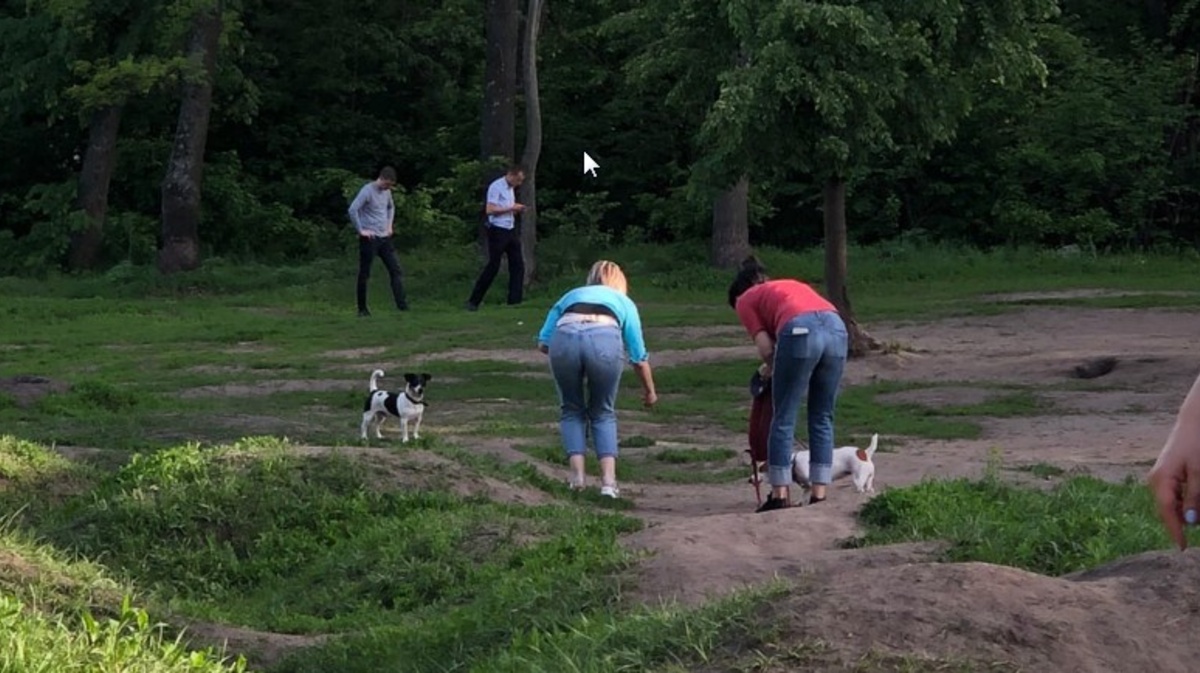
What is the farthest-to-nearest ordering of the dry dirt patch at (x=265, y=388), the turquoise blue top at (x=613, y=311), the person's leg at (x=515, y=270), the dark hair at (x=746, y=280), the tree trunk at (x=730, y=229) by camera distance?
Result: the tree trunk at (x=730, y=229) < the person's leg at (x=515, y=270) < the dry dirt patch at (x=265, y=388) < the turquoise blue top at (x=613, y=311) < the dark hair at (x=746, y=280)

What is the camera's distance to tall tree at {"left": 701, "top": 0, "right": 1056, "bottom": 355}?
16.9 m

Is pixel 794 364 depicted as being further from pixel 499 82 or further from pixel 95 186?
pixel 95 186

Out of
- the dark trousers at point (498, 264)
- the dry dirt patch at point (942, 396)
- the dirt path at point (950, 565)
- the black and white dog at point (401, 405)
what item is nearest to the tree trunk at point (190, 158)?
the dark trousers at point (498, 264)

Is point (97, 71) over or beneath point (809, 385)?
over

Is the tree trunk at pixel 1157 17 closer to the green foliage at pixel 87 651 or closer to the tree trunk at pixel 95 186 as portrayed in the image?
the tree trunk at pixel 95 186

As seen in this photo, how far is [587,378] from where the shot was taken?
11984 millimetres

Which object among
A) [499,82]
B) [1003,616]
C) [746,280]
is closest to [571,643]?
[1003,616]

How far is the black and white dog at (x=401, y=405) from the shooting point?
45.3 ft

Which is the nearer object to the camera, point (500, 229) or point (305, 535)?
point (305, 535)

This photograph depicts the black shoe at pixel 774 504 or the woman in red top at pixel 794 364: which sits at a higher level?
the woman in red top at pixel 794 364

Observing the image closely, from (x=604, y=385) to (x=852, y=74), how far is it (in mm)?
6214

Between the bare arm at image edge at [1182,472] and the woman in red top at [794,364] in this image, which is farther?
the woman in red top at [794,364]

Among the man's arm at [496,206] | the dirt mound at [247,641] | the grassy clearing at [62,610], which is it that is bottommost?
the dirt mound at [247,641]

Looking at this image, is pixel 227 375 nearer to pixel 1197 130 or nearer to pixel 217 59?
pixel 217 59
